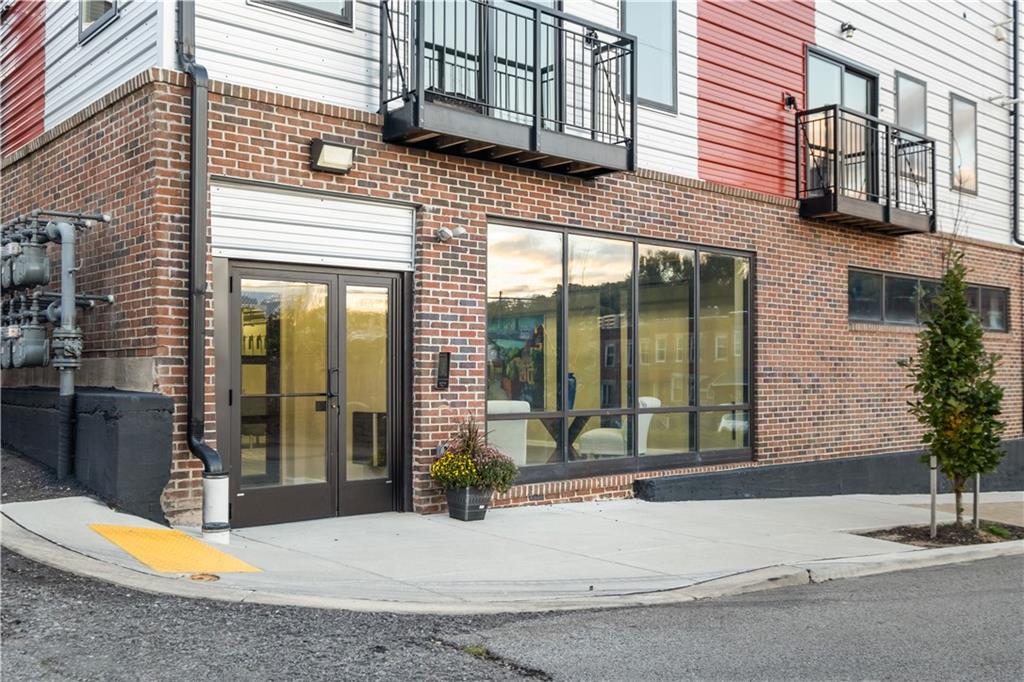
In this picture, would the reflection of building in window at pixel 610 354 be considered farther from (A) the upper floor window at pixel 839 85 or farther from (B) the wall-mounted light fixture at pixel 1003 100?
(B) the wall-mounted light fixture at pixel 1003 100

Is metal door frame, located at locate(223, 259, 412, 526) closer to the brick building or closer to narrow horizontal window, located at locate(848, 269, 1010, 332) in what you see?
the brick building

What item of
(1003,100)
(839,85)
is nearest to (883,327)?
(839,85)

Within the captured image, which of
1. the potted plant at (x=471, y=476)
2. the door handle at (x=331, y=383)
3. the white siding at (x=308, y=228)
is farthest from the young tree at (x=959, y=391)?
the door handle at (x=331, y=383)

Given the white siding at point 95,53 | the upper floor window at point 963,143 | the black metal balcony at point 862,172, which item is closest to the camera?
the white siding at point 95,53

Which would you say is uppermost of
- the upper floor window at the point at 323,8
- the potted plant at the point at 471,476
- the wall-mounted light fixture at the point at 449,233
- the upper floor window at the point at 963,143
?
the upper floor window at the point at 963,143

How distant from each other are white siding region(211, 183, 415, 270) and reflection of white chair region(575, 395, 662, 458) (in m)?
2.93

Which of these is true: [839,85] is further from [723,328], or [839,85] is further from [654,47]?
[723,328]

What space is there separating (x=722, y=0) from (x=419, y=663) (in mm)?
10073

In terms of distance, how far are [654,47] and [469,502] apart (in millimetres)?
5926

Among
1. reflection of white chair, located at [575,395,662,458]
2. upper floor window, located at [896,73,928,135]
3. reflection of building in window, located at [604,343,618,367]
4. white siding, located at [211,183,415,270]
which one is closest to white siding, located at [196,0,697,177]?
white siding, located at [211,183,415,270]

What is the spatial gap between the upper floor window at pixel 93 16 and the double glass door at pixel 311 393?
2.71 meters

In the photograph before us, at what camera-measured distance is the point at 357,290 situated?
9.09 meters

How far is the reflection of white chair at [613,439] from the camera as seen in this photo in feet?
35.7

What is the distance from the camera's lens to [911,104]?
15.5 meters
